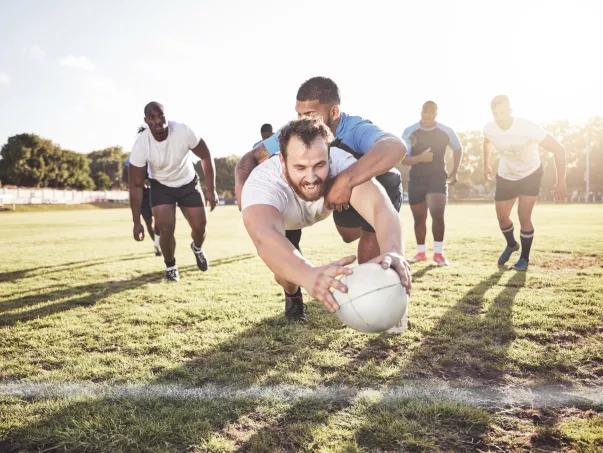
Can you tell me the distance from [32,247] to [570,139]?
92.8 m

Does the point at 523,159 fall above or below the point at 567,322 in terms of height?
above

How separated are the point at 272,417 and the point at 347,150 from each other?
259 cm

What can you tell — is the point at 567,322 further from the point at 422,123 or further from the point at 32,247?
the point at 32,247

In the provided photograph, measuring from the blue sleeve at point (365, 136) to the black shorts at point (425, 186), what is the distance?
4176 mm

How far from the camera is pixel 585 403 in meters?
2.59

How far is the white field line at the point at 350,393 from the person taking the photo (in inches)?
104

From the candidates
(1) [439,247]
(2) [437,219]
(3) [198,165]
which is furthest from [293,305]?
(3) [198,165]

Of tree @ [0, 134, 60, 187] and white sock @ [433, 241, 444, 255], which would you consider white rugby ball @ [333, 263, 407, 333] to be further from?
tree @ [0, 134, 60, 187]

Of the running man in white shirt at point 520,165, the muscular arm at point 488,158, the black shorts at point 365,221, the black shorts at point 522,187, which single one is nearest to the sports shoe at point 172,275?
the black shorts at point 365,221

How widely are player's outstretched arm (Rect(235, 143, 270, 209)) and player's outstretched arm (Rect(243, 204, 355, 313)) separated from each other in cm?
134

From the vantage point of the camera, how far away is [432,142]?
800 cm

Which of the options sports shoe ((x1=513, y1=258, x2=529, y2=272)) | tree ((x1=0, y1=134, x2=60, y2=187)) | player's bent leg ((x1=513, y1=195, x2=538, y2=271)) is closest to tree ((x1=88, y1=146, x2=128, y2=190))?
tree ((x1=0, y1=134, x2=60, y2=187))

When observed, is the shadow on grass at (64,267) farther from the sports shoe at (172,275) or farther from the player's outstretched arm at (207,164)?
the player's outstretched arm at (207,164)

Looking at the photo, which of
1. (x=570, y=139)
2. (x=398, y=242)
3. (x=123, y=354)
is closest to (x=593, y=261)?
(x=398, y=242)
